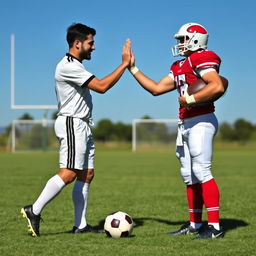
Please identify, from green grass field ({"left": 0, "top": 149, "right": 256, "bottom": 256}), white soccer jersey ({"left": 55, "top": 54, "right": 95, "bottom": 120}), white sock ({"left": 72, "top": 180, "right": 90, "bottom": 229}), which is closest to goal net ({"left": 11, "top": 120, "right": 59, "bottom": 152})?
green grass field ({"left": 0, "top": 149, "right": 256, "bottom": 256})

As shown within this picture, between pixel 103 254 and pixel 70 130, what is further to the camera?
pixel 70 130

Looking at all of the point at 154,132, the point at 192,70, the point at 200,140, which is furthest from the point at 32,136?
the point at 200,140

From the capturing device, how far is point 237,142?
164 feet

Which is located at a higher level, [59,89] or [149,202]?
[59,89]

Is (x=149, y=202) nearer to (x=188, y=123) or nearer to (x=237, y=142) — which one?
(x=188, y=123)

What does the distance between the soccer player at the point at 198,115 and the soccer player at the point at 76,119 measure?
638 mm

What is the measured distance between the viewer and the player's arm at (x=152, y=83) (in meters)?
5.68

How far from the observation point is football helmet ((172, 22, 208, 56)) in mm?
5266

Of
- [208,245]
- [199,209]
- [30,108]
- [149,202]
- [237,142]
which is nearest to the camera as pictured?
[208,245]

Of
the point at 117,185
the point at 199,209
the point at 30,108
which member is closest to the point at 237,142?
the point at 30,108

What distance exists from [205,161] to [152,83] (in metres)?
1.11

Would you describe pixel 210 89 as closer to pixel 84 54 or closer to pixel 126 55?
pixel 126 55

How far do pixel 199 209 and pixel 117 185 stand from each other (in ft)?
18.9

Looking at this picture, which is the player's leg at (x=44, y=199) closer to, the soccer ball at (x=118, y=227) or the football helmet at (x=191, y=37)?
the soccer ball at (x=118, y=227)
